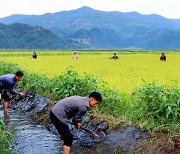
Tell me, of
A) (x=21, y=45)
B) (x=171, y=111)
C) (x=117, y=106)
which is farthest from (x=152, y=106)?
(x=21, y=45)

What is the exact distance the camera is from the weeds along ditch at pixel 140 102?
22.3 feet

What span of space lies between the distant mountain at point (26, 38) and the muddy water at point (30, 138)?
108946 millimetres

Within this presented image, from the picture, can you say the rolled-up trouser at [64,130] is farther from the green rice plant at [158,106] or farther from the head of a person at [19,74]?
the head of a person at [19,74]

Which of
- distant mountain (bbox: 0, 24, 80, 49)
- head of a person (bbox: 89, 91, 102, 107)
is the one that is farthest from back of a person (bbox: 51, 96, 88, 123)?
distant mountain (bbox: 0, 24, 80, 49)

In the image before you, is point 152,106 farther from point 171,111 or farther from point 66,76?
point 66,76

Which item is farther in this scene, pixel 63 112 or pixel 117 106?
pixel 117 106

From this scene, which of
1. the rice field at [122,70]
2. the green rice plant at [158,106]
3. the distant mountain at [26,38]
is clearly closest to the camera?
the green rice plant at [158,106]

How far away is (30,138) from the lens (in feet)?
27.7

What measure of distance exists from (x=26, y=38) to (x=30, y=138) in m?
117

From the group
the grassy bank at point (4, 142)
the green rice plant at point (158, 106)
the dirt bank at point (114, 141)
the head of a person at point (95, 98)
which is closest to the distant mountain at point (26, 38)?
the dirt bank at point (114, 141)

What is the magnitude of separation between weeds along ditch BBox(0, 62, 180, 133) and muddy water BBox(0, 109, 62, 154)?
116 centimetres

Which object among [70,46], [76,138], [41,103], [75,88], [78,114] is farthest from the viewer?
[70,46]

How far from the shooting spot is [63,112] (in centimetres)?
647

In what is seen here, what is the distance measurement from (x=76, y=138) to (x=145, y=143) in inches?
81.0
